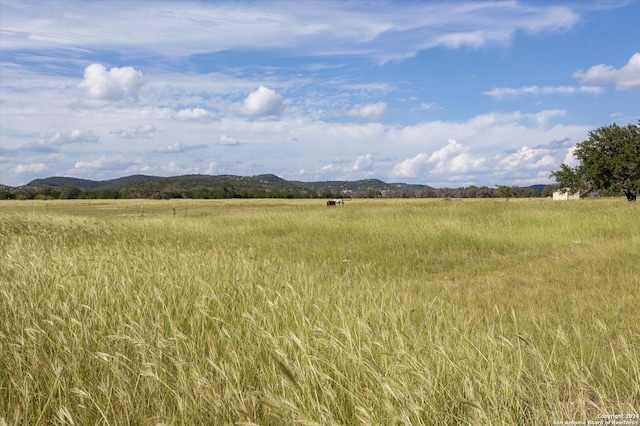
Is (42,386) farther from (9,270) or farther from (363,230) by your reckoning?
(363,230)

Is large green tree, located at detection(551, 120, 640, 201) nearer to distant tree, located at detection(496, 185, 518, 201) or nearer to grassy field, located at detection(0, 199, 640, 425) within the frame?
grassy field, located at detection(0, 199, 640, 425)

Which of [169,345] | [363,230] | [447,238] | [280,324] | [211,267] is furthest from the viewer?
[363,230]

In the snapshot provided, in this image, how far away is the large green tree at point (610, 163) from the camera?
115 ft

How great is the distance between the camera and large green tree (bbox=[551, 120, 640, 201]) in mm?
34906

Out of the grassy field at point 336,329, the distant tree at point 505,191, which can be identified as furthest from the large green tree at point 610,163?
the distant tree at point 505,191

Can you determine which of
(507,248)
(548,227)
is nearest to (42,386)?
(507,248)

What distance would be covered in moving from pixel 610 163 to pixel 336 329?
39847 millimetres

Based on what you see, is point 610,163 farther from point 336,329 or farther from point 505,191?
point 505,191

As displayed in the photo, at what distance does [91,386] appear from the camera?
2885 millimetres

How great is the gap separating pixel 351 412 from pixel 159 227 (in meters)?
17.0

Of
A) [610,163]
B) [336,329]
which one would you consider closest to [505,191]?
[610,163]

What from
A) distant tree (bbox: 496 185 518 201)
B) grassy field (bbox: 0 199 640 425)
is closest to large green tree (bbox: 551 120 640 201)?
grassy field (bbox: 0 199 640 425)

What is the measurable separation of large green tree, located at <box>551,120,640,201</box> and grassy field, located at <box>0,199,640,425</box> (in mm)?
24769

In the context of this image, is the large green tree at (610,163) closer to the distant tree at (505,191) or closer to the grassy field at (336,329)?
the grassy field at (336,329)
